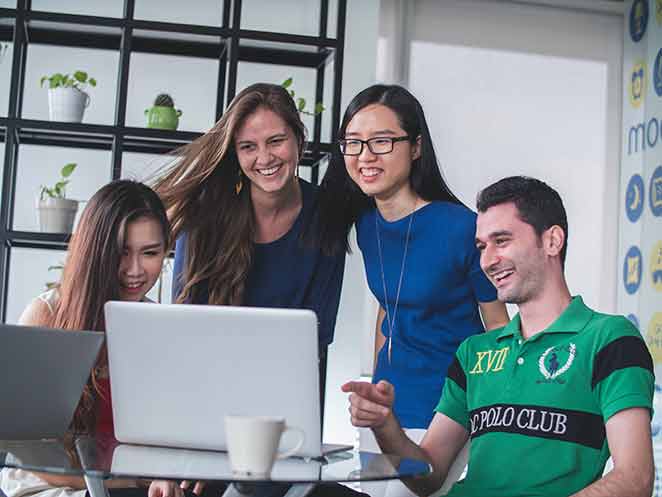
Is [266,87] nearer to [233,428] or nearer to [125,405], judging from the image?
[125,405]

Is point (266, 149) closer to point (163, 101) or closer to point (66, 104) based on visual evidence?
point (163, 101)

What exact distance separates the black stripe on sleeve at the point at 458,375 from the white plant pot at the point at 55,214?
221 cm

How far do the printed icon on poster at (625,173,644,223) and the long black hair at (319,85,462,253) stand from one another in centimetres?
263

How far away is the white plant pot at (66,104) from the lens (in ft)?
12.4

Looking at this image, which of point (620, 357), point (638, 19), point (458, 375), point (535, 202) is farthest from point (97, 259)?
point (638, 19)

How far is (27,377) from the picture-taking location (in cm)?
146

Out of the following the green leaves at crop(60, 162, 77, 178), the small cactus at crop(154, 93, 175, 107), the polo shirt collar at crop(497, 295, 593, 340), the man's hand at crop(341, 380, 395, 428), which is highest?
the small cactus at crop(154, 93, 175, 107)

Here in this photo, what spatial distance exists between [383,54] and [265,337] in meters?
3.63

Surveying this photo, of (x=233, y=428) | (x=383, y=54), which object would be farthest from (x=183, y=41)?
(x=233, y=428)

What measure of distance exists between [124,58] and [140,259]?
1.87 metres

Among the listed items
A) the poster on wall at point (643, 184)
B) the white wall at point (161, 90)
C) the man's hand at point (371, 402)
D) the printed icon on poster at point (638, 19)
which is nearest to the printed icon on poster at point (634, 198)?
the poster on wall at point (643, 184)

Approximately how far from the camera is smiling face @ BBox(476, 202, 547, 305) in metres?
1.81

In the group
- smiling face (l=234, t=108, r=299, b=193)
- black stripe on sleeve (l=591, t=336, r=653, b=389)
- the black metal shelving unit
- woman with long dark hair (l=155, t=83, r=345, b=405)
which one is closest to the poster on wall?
the black metal shelving unit

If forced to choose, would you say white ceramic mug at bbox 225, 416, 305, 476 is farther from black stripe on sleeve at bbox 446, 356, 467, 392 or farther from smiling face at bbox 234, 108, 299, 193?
smiling face at bbox 234, 108, 299, 193
